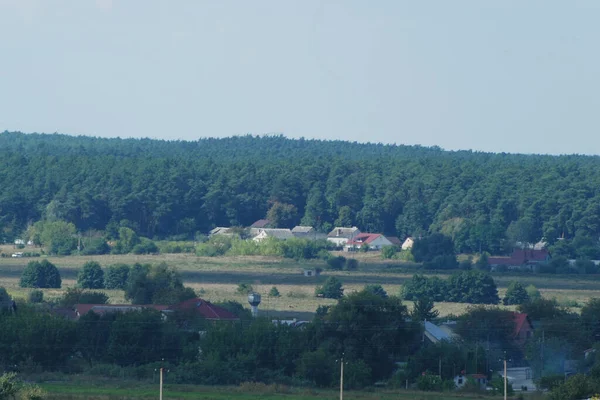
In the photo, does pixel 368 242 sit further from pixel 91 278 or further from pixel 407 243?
pixel 91 278

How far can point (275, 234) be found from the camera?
121 m

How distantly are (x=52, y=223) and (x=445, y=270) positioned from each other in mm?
37752

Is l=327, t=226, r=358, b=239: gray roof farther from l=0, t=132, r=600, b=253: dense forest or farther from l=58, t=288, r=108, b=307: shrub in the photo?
l=58, t=288, r=108, b=307: shrub

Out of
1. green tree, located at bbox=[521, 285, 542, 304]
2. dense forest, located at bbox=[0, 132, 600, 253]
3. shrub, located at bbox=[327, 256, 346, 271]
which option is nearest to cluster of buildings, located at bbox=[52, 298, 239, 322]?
green tree, located at bbox=[521, 285, 542, 304]

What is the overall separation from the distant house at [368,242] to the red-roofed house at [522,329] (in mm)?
66955

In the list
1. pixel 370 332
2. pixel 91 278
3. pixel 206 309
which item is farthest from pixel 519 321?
pixel 91 278

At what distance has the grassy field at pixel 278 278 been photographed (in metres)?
65.1

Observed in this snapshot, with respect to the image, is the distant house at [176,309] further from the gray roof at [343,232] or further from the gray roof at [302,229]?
the gray roof at [302,229]

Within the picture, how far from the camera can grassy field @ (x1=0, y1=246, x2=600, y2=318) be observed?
6512cm

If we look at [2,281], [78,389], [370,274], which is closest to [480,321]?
[78,389]

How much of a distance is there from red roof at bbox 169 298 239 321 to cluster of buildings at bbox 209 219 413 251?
6192 centimetres

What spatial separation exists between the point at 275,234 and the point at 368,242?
8044 millimetres

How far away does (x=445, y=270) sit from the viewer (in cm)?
9256

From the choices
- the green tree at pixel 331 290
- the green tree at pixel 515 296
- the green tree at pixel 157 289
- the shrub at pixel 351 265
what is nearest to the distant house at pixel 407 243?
the shrub at pixel 351 265
